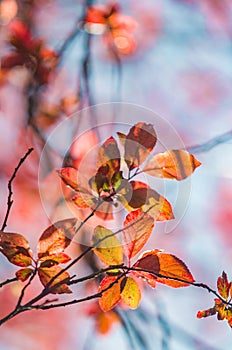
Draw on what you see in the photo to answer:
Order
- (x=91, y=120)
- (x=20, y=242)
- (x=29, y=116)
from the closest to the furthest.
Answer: (x=20, y=242), (x=91, y=120), (x=29, y=116)

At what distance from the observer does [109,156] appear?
2.40ft

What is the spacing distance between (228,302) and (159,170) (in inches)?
8.0

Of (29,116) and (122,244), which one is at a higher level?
(122,244)

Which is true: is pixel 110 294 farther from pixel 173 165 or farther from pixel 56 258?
pixel 173 165

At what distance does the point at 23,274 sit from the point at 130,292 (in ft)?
0.48

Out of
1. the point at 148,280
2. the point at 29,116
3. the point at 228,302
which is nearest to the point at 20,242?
the point at 148,280

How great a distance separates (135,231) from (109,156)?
0.10 m

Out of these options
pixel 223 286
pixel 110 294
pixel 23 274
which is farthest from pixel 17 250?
pixel 223 286

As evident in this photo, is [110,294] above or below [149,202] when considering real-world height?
below

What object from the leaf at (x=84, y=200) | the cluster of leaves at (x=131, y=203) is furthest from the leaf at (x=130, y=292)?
the leaf at (x=84, y=200)

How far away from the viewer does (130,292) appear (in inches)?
29.1

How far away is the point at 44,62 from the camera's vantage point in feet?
5.25

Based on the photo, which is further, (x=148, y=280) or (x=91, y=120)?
(x=91, y=120)

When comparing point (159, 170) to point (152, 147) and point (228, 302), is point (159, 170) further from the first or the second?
point (228, 302)
